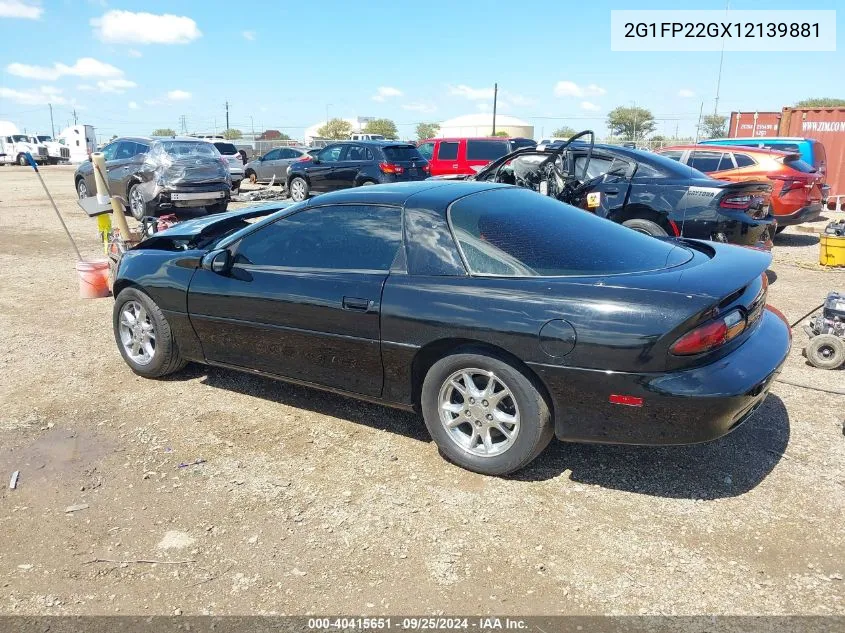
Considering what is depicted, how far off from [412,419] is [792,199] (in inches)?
337

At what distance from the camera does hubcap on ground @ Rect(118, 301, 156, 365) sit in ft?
15.5

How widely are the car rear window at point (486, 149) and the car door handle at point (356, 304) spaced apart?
1244cm

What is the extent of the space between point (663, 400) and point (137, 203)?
485 inches

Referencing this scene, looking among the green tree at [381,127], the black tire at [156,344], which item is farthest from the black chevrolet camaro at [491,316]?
the green tree at [381,127]

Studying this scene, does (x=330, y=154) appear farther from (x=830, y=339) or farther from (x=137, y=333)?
(x=830, y=339)

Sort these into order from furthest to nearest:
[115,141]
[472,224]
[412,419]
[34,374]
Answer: [115,141], [34,374], [412,419], [472,224]

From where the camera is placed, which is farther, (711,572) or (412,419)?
(412,419)

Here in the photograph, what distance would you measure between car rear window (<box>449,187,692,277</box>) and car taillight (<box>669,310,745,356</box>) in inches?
18.2

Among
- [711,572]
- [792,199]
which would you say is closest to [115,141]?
[792,199]

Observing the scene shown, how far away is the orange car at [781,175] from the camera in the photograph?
9898 mm

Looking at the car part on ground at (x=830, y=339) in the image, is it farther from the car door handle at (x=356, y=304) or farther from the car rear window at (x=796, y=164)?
the car rear window at (x=796, y=164)

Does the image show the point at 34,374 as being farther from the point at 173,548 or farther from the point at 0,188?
the point at 0,188

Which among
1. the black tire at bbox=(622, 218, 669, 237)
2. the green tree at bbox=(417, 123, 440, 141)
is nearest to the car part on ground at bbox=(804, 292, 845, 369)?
the black tire at bbox=(622, 218, 669, 237)

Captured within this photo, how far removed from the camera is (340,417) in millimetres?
4141
